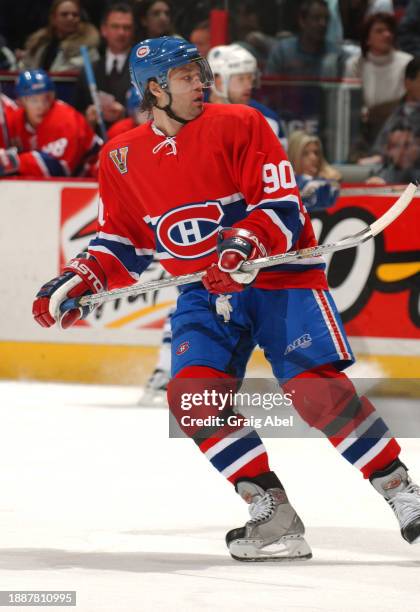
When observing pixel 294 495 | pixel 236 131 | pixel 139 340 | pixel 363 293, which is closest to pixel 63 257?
pixel 139 340

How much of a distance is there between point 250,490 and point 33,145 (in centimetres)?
398

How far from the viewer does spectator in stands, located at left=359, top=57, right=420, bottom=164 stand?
6.67 meters

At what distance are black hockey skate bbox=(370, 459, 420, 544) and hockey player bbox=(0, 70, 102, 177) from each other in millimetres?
3689

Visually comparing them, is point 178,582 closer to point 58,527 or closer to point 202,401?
point 202,401

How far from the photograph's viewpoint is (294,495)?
4.18 metres

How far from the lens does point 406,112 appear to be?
264 inches

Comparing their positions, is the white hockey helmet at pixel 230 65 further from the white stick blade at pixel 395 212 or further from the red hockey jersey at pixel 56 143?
the white stick blade at pixel 395 212

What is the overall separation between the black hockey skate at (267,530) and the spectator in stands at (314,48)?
3.94 m

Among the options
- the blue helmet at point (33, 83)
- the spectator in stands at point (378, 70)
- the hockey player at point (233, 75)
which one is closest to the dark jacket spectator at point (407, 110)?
the spectator in stands at point (378, 70)

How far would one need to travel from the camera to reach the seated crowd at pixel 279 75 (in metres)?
6.64

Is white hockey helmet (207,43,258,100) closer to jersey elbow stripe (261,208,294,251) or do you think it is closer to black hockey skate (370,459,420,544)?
jersey elbow stripe (261,208,294,251)

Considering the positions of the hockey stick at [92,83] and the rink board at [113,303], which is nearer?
the rink board at [113,303]

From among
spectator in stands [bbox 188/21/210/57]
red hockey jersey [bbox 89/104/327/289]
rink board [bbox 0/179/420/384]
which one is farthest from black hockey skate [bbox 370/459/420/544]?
spectator in stands [bbox 188/21/210/57]

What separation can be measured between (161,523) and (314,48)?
12.6 feet
